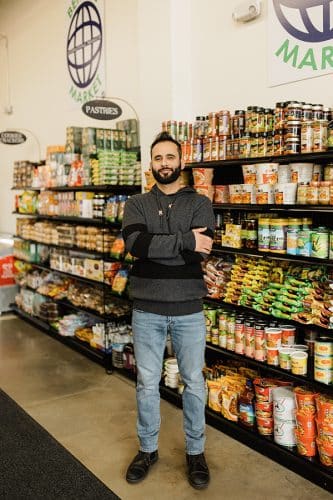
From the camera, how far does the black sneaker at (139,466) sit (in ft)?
10.4

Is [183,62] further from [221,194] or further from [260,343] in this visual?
[260,343]

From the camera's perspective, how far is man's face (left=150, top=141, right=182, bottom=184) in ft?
10.1

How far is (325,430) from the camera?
306cm

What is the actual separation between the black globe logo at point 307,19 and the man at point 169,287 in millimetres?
1293

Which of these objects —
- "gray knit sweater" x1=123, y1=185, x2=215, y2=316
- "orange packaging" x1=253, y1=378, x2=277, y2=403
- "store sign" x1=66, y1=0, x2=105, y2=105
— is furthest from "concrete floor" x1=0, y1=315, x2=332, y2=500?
"store sign" x1=66, y1=0, x2=105, y2=105

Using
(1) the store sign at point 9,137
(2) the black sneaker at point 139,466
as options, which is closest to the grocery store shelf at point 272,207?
(2) the black sneaker at point 139,466

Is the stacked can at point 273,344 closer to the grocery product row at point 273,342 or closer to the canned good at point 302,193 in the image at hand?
the grocery product row at point 273,342

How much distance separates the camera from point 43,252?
6746 millimetres

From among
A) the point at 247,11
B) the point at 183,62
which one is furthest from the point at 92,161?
the point at 247,11

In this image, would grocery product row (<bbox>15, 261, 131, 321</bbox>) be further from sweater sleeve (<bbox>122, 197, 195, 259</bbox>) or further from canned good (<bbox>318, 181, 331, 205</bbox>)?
canned good (<bbox>318, 181, 331, 205</bbox>)

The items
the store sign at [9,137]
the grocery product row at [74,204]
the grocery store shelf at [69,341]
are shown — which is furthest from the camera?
the store sign at [9,137]

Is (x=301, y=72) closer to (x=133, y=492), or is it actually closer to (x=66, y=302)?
(x=133, y=492)

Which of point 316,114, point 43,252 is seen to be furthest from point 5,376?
point 316,114

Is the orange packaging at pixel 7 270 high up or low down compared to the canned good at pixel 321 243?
down
